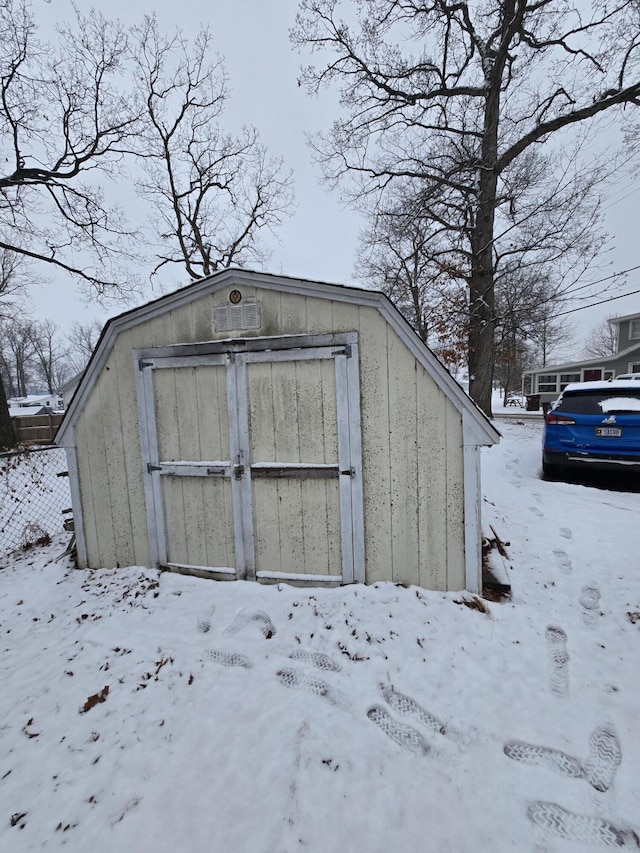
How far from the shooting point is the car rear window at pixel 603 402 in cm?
532

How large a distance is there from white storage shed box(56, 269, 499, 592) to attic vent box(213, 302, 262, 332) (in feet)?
0.05

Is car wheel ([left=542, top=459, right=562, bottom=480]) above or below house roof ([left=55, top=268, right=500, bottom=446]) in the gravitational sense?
below

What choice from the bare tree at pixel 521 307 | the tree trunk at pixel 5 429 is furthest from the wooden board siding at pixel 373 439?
the tree trunk at pixel 5 429

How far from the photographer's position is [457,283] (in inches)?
554

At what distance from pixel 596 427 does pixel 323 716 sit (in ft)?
17.8

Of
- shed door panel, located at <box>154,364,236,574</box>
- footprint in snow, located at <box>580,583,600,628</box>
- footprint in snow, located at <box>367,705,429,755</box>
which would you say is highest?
shed door panel, located at <box>154,364,236,574</box>

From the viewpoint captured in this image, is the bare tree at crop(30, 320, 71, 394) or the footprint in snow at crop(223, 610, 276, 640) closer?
the footprint in snow at crop(223, 610, 276, 640)

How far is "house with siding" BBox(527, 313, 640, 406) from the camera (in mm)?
22375

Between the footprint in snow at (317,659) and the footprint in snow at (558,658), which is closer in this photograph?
the footprint in snow at (558,658)

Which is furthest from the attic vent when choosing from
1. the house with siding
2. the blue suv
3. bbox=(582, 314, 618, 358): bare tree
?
bbox=(582, 314, 618, 358): bare tree

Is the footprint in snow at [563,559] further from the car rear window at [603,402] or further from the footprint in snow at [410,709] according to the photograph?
the car rear window at [603,402]

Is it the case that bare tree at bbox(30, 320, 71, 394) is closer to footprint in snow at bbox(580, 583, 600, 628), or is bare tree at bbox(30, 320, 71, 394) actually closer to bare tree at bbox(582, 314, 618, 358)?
footprint in snow at bbox(580, 583, 600, 628)

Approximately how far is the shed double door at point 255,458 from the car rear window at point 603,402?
14.1 feet

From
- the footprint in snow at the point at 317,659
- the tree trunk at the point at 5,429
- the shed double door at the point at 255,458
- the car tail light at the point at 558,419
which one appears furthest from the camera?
the tree trunk at the point at 5,429
